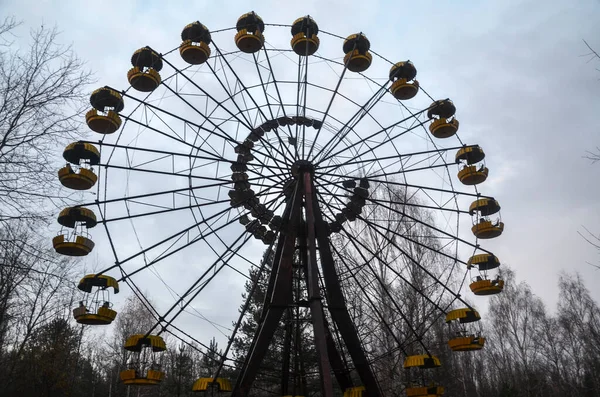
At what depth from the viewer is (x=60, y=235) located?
1581cm

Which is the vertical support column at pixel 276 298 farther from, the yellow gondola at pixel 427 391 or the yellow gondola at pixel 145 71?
the yellow gondola at pixel 145 71

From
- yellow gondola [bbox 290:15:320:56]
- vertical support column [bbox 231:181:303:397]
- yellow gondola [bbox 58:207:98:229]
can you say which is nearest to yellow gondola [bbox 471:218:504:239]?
vertical support column [bbox 231:181:303:397]

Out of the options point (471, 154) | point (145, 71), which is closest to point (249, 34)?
point (145, 71)

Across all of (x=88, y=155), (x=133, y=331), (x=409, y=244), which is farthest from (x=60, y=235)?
(x=133, y=331)

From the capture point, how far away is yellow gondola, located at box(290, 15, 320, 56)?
19234mm

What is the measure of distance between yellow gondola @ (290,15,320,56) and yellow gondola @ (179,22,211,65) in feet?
11.0

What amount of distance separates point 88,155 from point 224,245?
541 cm

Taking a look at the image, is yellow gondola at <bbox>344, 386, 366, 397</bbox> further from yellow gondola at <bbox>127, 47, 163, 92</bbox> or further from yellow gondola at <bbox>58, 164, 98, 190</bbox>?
yellow gondola at <bbox>127, 47, 163, 92</bbox>

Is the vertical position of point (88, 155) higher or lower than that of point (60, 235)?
higher

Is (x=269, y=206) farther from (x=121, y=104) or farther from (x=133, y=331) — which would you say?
(x=133, y=331)

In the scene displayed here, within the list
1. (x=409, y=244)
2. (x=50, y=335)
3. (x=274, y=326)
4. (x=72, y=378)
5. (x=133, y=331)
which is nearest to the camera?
(x=274, y=326)

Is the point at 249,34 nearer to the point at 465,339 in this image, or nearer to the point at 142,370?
the point at 142,370

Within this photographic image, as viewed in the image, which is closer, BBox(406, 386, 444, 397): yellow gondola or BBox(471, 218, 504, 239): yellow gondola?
BBox(406, 386, 444, 397): yellow gondola

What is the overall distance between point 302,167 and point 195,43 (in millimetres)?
6494
